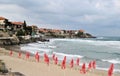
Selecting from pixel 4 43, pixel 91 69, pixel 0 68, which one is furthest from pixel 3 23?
pixel 0 68

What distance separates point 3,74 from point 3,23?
116 m

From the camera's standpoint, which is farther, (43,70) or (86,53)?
(86,53)

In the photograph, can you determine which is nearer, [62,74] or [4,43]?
[62,74]

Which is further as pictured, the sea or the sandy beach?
the sea

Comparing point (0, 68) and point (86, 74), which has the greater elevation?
point (0, 68)

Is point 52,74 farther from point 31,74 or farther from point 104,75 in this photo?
point 104,75

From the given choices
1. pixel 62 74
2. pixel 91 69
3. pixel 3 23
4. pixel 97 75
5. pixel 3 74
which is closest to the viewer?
pixel 3 74

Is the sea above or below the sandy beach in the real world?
below

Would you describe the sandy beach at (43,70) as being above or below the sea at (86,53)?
above

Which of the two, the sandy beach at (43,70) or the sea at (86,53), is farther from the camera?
the sea at (86,53)

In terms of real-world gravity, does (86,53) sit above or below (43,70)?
below

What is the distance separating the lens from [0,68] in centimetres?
1655

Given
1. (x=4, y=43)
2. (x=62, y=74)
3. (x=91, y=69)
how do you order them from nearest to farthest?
(x=62, y=74), (x=91, y=69), (x=4, y=43)

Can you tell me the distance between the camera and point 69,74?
22703mm
